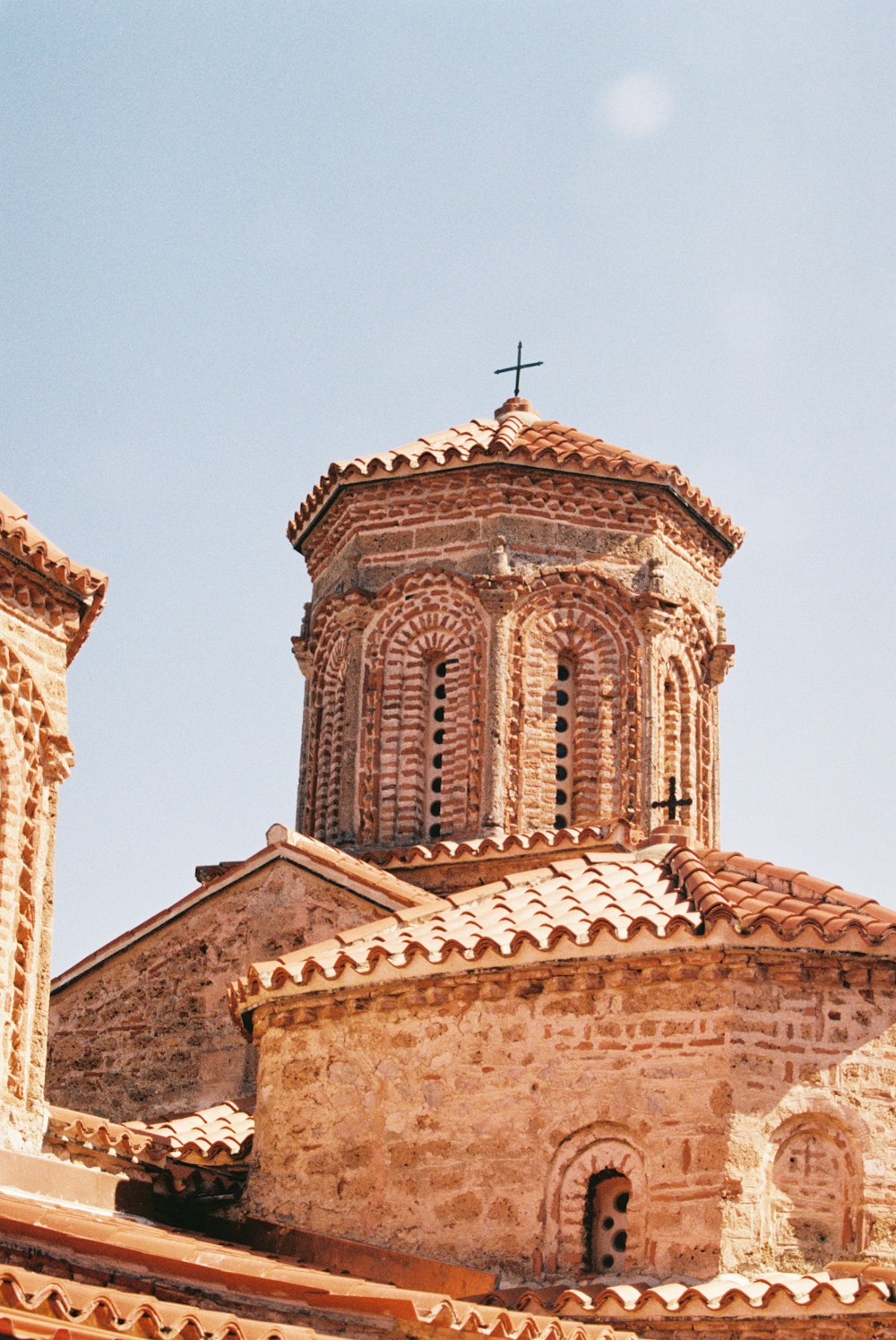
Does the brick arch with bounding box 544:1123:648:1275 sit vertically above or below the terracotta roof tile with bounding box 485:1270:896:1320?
above

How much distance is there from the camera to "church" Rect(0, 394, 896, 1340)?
33.6ft

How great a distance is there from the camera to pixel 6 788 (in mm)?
11328

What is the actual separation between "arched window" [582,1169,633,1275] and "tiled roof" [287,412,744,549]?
22.6 ft

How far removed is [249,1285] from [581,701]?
292 inches

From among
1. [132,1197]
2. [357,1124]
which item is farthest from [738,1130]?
[132,1197]

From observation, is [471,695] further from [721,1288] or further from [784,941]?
[721,1288]

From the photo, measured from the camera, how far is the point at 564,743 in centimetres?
1652

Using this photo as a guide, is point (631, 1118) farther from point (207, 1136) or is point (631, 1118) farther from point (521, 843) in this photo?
point (521, 843)

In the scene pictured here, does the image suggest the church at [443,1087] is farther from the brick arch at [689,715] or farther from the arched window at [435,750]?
the brick arch at [689,715]

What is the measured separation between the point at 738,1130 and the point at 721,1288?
2.85 feet

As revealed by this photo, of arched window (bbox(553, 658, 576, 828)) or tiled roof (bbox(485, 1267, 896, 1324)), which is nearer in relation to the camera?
tiled roof (bbox(485, 1267, 896, 1324))

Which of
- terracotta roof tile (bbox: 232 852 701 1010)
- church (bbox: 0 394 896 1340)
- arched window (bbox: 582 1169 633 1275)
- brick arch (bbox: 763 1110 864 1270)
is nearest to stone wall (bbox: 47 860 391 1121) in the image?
church (bbox: 0 394 896 1340)

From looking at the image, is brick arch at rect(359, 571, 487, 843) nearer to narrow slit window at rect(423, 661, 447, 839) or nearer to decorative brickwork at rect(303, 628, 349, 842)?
narrow slit window at rect(423, 661, 447, 839)

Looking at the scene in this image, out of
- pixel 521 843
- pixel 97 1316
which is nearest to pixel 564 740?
pixel 521 843
